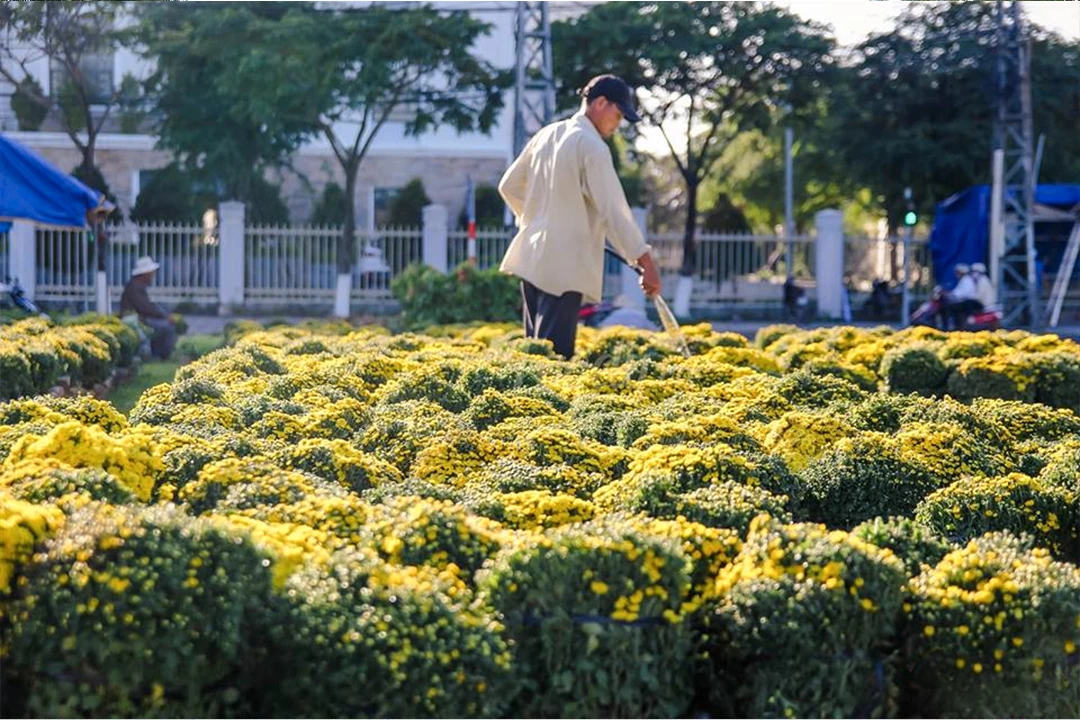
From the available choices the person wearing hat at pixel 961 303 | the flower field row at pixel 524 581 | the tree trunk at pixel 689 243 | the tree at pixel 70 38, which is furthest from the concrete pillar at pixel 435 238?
the flower field row at pixel 524 581

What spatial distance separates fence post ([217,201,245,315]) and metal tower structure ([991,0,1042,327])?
12.6 meters

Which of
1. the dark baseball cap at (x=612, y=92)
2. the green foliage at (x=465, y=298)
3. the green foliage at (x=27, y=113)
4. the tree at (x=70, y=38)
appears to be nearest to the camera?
the dark baseball cap at (x=612, y=92)

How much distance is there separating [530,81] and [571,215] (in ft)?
49.7

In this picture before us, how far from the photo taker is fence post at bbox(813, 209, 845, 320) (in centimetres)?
3023

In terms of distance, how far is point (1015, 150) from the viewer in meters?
27.1

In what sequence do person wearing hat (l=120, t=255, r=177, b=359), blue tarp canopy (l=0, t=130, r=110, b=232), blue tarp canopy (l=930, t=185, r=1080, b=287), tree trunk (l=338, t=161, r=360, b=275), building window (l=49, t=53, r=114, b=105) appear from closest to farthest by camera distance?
blue tarp canopy (l=0, t=130, r=110, b=232)
person wearing hat (l=120, t=255, r=177, b=359)
tree trunk (l=338, t=161, r=360, b=275)
blue tarp canopy (l=930, t=185, r=1080, b=287)
building window (l=49, t=53, r=114, b=105)

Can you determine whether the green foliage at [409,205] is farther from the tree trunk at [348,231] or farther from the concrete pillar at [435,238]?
the tree trunk at [348,231]

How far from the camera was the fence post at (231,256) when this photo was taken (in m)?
28.9

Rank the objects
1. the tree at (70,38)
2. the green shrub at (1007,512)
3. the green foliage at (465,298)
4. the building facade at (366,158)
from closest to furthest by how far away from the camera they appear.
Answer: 1. the green shrub at (1007,512)
2. the green foliage at (465,298)
3. the tree at (70,38)
4. the building facade at (366,158)

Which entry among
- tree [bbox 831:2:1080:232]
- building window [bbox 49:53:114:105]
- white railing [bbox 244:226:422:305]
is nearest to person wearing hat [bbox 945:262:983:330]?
tree [bbox 831:2:1080:232]

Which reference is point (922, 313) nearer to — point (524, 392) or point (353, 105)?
point (353, 105)

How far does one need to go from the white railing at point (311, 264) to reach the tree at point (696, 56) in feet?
14.1

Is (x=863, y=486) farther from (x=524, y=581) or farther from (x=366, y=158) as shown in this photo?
(x=366, y=158)

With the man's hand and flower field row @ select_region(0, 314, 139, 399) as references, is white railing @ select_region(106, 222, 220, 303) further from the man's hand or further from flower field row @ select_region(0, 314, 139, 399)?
the man's hand
